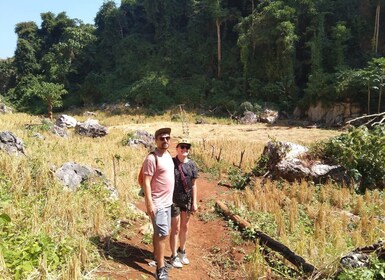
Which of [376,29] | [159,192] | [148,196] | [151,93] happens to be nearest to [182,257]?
[159,192]

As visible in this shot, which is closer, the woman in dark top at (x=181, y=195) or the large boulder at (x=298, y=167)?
the woman in dark top at (x=181, y=195)

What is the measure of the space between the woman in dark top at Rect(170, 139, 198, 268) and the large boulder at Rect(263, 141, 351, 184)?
546 centimetres

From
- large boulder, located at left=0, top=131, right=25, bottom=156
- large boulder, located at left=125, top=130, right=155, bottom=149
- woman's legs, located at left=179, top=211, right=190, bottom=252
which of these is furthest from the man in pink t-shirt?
large boulder, located at left=125, top=130, right=155, bottom=149

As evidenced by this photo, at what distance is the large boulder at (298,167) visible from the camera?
361 inches

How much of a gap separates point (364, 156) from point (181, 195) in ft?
22.3

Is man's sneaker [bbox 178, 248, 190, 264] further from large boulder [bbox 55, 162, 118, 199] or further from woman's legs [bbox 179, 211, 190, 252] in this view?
large boulder [bbox 55, 162, 118, 199]

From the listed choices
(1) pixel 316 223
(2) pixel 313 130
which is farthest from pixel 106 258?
(2) pixel 313 130

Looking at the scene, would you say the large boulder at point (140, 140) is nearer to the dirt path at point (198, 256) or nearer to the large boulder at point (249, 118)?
the dirt path at point (198, 256)

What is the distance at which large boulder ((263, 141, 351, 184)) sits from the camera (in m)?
9.17

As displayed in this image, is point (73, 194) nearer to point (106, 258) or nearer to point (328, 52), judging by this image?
point (106, 258)

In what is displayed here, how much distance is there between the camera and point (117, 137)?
1717 cm

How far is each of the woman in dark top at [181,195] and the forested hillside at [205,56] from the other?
19.2 m

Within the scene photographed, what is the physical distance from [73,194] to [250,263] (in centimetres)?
321

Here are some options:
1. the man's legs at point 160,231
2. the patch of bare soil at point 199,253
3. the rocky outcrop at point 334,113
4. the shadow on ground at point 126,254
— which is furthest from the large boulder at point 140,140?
the rocky outcrop at point 334,113
